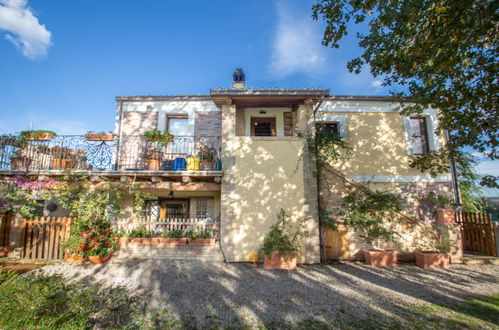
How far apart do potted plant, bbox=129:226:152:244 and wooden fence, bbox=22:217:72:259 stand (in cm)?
194

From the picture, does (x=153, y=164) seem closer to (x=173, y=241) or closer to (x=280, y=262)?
(x=173, y=241)

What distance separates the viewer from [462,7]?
3969 millimetres

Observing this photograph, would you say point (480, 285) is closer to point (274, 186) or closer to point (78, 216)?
point (274, 186)

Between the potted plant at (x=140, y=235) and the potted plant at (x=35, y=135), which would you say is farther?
the potted plant at (x=35, y=135)

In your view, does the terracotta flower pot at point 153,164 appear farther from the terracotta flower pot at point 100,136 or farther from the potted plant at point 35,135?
the potted plant at point 35,135

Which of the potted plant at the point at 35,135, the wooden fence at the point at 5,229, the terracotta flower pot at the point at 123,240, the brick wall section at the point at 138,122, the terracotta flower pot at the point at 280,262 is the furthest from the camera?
the brick wall section at the point at 138,122

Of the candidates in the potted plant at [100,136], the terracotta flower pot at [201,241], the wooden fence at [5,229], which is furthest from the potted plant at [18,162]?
the terracotta flower pot at [201,241]

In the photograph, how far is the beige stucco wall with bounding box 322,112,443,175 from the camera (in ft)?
29.4

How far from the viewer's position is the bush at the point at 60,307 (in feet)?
10.6

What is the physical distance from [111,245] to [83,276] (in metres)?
1.35

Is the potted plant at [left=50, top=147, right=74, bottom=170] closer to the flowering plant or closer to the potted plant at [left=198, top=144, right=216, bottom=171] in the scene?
the flowering plant

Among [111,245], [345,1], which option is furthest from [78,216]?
[345,1]

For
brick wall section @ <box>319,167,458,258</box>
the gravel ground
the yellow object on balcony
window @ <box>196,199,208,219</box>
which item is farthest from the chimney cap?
the gravel ground

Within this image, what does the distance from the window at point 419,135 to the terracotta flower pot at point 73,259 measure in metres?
12.3
